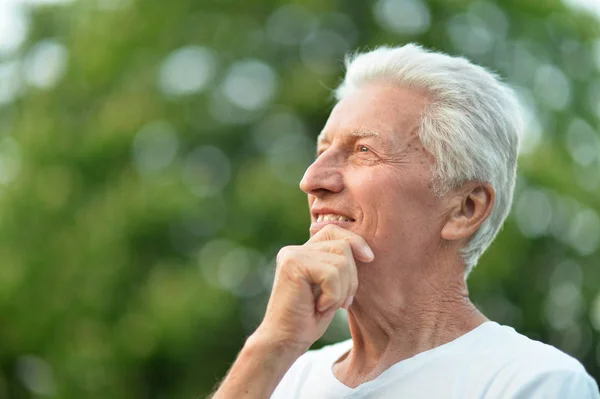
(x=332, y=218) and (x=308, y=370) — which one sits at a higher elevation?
(x=332, y=218)

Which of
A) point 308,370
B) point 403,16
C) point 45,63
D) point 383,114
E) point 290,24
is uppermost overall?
point 383,114

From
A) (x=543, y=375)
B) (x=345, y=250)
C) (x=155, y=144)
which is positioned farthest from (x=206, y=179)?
(x=543, y=375)

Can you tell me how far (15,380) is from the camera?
1253 centimetres

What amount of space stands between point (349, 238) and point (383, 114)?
44cm

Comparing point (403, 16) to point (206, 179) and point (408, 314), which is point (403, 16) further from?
point (408, 314)

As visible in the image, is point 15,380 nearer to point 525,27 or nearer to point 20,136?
point 20,136

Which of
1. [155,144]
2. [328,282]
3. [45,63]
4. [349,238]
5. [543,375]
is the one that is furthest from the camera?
[45,63]

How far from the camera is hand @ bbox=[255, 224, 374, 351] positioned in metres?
2.36

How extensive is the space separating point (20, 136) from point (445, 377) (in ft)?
35.6

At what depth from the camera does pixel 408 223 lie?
8.55 ft

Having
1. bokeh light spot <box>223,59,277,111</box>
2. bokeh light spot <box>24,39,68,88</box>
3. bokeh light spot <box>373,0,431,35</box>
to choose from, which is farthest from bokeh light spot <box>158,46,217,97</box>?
bokeh light spot <box>373,0,431,35</box>

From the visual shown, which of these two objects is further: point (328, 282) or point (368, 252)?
point (368, 252)

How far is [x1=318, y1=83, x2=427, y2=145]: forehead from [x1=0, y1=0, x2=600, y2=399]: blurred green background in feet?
22.6

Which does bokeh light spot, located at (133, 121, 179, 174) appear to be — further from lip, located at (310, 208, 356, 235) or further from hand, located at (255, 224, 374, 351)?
hand, located at (255, 224, 374, 351)
